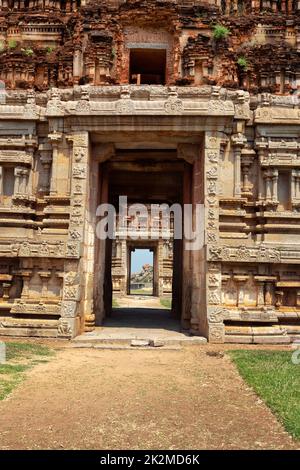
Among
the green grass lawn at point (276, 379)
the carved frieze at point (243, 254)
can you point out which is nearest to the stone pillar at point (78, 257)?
the carved frieze at point (243, 254)

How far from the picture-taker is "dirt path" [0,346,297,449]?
15.1 feet

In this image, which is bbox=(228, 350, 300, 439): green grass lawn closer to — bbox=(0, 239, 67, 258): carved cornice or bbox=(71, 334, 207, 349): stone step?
bbox=(71, 334, 207, 349): stone step

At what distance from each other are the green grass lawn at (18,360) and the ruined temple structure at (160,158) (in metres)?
1.33

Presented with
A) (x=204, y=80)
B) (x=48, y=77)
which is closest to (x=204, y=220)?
(x=204, y=80)

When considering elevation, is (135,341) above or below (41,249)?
below

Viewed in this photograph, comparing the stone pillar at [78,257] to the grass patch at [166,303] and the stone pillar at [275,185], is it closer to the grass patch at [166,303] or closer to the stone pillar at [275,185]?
the stone pillar at [275,185]

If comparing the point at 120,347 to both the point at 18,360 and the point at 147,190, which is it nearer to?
the point at 18,360

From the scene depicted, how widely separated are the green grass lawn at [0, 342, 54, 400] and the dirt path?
21cm

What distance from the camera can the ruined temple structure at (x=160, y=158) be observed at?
11562 millimetres

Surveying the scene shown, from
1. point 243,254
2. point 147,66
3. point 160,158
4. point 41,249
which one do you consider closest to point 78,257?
point 41,249

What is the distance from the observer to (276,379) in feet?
23.1

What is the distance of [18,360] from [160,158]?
372 inches

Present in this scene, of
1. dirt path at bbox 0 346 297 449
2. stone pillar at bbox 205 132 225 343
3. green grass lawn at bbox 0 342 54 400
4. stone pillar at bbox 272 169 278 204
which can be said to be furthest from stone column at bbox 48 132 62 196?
stone pillar at bbox 272 169 278 204

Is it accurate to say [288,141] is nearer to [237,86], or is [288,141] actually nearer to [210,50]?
[237,86]
